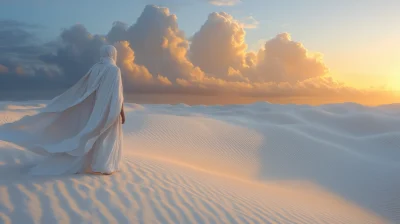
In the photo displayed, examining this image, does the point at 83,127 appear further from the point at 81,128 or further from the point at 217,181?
the point at 217,181

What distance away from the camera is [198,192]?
301 inches

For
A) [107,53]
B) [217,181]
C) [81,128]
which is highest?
[107,53]

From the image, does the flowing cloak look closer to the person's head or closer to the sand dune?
the person's head

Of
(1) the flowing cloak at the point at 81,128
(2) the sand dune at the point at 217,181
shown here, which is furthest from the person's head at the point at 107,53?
(2) the sand dune at the point at 217,181

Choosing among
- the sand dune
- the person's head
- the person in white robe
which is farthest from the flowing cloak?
the sand dune

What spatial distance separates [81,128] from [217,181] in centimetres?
391

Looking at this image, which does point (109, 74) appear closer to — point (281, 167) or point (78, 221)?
point (78, 221)

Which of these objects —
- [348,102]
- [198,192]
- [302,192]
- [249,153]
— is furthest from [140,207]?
[348,102]

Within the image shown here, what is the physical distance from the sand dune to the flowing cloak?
0.31 metres

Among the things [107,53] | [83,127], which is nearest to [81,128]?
[83,127]

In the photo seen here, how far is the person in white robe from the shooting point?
666 centimetres

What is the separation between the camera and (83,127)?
6887 mm

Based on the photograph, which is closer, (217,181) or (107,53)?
(107,53)

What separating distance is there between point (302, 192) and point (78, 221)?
27.5ft
